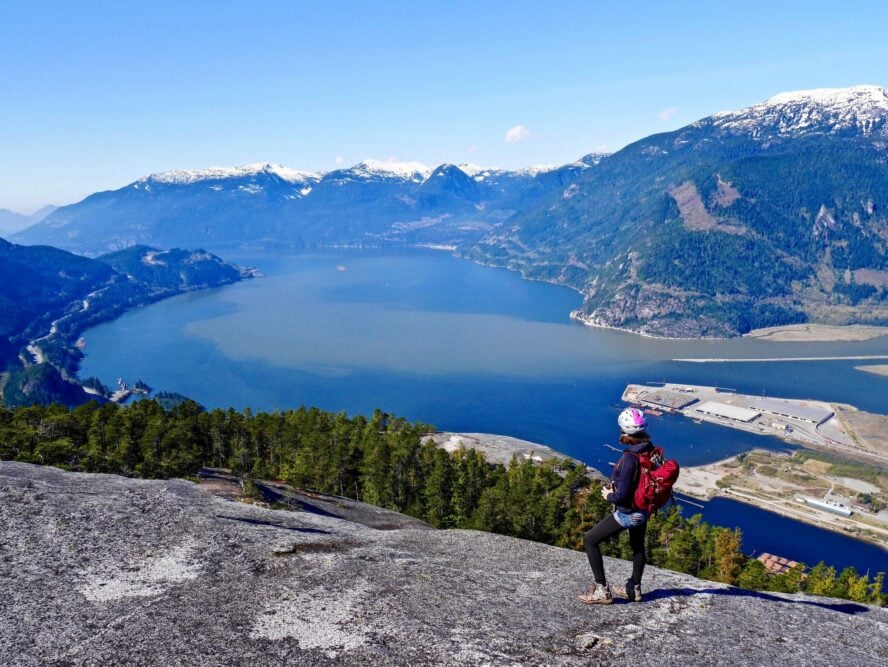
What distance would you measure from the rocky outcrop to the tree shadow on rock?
0.21 feet

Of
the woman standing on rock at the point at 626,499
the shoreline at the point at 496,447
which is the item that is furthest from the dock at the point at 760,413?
the woman standing on rock at the point at 626,499

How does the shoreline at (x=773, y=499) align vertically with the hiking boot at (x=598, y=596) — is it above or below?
below

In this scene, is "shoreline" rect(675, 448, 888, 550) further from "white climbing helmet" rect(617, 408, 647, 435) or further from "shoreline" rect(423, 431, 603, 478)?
"white climbing helmet" rect(617, 408, 647, 435)

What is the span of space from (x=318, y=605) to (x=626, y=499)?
5.97 m

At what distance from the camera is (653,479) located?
32.6 ft

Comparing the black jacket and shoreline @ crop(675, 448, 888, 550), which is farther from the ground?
the black jacket

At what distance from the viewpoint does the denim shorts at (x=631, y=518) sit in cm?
1022

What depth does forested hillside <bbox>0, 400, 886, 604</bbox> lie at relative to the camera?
38188mm

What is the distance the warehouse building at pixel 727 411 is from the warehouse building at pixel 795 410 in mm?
5722

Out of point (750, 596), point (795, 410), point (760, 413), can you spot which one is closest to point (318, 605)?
point (750, 596)

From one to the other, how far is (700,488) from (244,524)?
106002 mm

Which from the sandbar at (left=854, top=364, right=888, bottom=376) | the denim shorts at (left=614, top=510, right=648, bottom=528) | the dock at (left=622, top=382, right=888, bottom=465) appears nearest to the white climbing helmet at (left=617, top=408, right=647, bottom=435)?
the denim shorts at (left=614, top=510, right=648, bottom=528)

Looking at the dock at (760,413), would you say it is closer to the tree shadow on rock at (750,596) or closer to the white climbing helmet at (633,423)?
the tree shadow on rock at (750,596)

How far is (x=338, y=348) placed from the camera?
19788 centimetres
